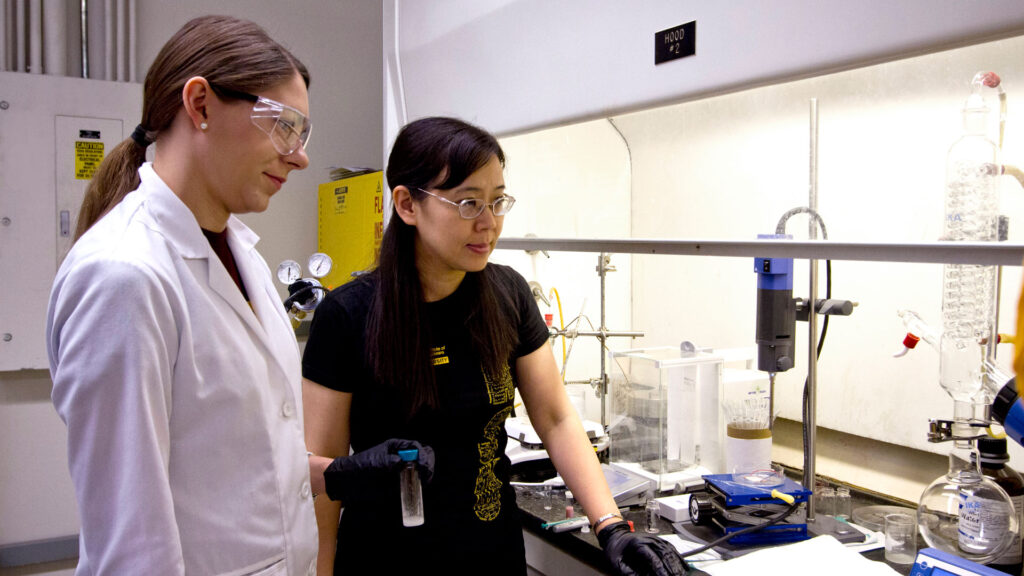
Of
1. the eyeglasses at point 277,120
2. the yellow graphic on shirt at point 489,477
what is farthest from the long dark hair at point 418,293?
the eyeglasses at point 277,120

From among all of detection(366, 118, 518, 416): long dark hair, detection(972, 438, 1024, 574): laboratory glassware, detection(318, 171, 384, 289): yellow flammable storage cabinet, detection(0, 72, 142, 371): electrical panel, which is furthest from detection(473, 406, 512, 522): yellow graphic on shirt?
detection(0, 72, 142, 371): electrical panel

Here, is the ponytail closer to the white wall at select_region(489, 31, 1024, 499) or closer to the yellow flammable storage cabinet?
the white wall at select_region(489, 31, 1024, 499)

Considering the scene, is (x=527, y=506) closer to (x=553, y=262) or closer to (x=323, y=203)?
(x=553, y=262)

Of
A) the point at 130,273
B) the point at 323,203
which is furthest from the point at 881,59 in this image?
the point at 323,203

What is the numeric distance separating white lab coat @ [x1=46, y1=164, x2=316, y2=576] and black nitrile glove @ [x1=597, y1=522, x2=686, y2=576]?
583 millimetres

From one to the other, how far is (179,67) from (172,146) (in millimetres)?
109

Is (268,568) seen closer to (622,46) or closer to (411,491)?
(411,491)

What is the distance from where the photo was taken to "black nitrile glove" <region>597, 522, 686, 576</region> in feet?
4.43

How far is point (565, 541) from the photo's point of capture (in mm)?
1645

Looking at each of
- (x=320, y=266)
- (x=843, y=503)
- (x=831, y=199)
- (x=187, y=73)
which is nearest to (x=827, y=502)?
(x=843, y=503)

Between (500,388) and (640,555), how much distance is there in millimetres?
414

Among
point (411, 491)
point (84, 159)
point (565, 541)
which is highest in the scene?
point (84, 159)

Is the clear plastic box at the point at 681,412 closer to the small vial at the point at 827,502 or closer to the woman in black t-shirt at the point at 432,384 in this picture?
the small vial at the point at 827,502

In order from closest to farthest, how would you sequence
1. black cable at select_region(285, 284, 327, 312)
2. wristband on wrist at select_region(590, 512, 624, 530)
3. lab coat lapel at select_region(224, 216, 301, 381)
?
lab coat lapel at select_region(224, 216, 301, 381) < wristband on wrist at select_region(590, 512, 624, 530) < black cable at select_region(285, 284, 327, 312)
